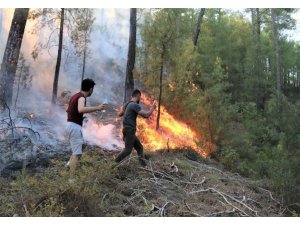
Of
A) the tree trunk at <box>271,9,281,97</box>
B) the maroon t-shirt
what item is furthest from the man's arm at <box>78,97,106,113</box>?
the tree trunk at <box>271,9,281,97</box>

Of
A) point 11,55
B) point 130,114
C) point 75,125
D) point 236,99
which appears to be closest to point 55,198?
point 75,125

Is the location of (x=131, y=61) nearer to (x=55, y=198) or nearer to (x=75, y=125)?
(x=75, y=125)

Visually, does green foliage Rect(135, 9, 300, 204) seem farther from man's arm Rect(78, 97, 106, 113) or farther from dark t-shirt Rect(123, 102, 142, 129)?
man's arm Rect(78, 97, 106, 113)

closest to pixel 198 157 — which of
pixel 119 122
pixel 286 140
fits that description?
pixel 119 122

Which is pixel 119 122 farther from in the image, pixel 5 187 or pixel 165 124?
pixel 5 187

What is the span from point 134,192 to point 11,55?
14.7 feet

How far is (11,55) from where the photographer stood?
9.21 meters

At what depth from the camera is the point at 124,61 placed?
11.7m

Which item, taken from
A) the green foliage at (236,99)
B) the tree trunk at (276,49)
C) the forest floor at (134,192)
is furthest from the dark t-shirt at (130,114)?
the tree trunk at (276,49)

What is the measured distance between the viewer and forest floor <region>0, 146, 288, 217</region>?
549cm

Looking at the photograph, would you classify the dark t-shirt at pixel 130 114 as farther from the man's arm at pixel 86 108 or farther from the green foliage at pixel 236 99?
the green foliage at pixel 236 99

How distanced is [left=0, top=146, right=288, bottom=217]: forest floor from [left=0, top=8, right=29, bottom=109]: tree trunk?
2.17 metres

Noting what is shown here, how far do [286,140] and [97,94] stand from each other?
4893 millimetres

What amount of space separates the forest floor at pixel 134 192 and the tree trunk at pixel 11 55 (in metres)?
2.17
